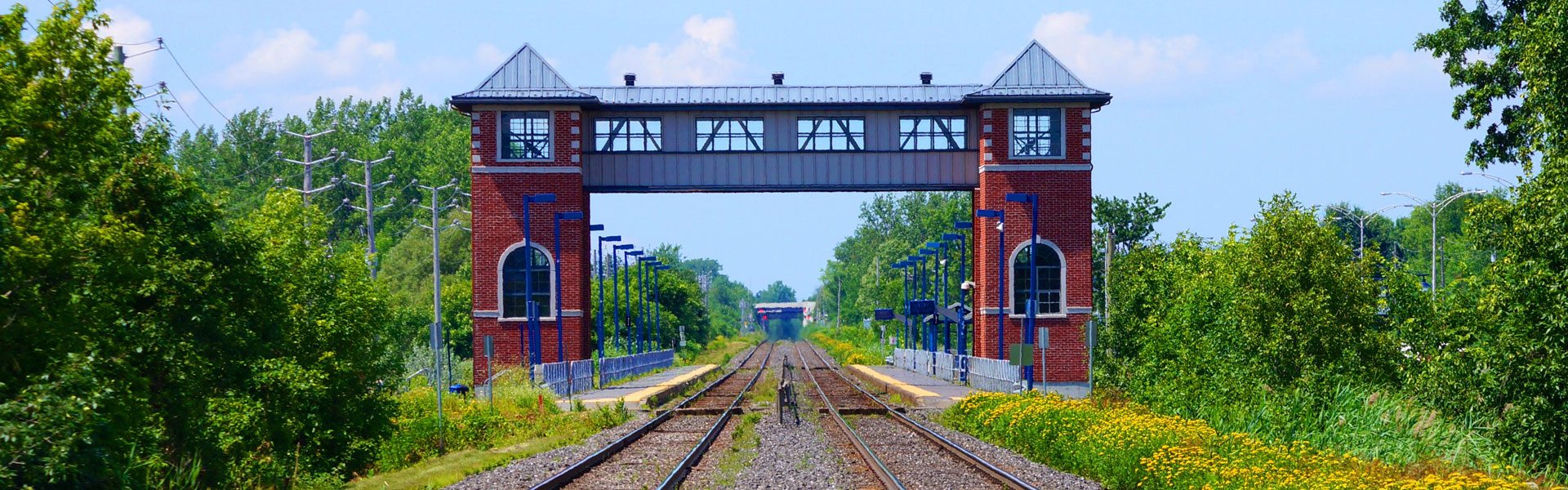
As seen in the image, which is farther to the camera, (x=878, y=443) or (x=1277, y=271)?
(x=878, y=443)

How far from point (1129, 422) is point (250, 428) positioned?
11.8 metres

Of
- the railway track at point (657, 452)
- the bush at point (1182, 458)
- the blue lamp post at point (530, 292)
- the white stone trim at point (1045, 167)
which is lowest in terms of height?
the railway track at point (657, 452)

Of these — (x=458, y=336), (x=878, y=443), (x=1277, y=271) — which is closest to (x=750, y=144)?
(x=878, y=443)

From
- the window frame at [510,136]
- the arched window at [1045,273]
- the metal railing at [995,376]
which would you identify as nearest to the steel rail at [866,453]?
the metal railing at [995,376]

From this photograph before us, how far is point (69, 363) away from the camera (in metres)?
11.3

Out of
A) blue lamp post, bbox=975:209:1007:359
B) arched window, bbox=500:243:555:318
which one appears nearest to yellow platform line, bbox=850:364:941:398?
blue lamp post, bbox=975:209:1007:359

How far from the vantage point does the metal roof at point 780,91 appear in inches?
1607

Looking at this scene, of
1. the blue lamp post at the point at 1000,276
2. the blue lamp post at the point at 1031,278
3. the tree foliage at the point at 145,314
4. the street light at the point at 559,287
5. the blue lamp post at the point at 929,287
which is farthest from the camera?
the blue lamp post at the point at 929,287

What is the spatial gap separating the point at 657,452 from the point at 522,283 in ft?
64.1

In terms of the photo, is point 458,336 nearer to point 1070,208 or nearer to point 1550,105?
point 1070,208

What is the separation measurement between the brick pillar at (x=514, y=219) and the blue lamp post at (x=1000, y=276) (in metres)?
12.0

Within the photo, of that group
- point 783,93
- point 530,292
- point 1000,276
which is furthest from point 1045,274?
point 530,292

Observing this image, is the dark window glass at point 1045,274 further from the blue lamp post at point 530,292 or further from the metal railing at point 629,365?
the blue lamp post at point 530,292

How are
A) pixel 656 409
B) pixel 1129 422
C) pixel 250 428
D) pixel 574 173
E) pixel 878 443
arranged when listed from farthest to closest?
1. pixel 574 173
2. pixel 656 409
3. pixel 878 443
4. pixel 1129 422
5. pixel 250 428
